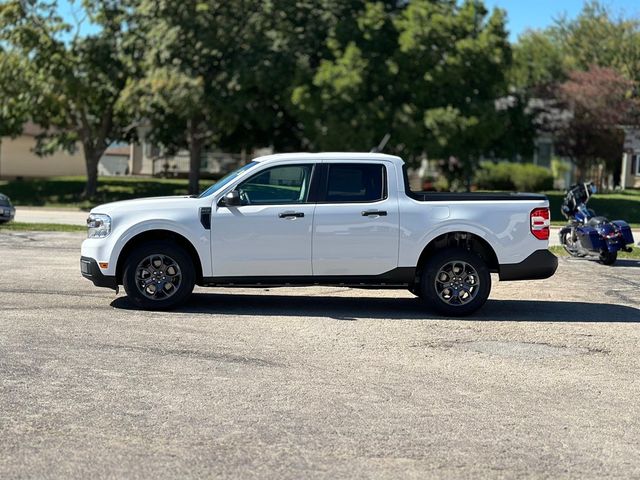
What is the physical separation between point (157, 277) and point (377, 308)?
2.64m

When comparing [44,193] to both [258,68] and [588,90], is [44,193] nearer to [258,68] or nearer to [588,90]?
[258,68]

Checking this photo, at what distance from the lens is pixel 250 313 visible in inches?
423

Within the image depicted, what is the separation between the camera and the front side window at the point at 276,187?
10734mm

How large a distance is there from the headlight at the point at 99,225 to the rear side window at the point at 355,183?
244 cm

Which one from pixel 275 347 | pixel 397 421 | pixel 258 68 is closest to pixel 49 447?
pixel 397 421

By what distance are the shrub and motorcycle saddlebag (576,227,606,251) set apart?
3039cm

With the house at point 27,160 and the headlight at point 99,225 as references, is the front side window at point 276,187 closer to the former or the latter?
the headlight at point 99,225

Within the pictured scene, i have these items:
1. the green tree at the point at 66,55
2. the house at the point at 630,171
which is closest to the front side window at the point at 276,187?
the green tree at the point at 66,55

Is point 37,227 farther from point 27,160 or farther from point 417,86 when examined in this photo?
point 27,160

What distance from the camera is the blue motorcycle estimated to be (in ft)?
53.1

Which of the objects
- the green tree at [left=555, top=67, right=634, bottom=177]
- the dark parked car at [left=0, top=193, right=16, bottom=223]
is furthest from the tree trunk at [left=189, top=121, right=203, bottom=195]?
the green tree at [left=555, top=67, right=634, bottom=177]

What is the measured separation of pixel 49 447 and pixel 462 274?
19.9 ft

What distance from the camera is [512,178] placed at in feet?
156

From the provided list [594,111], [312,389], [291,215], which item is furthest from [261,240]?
[594,111]
